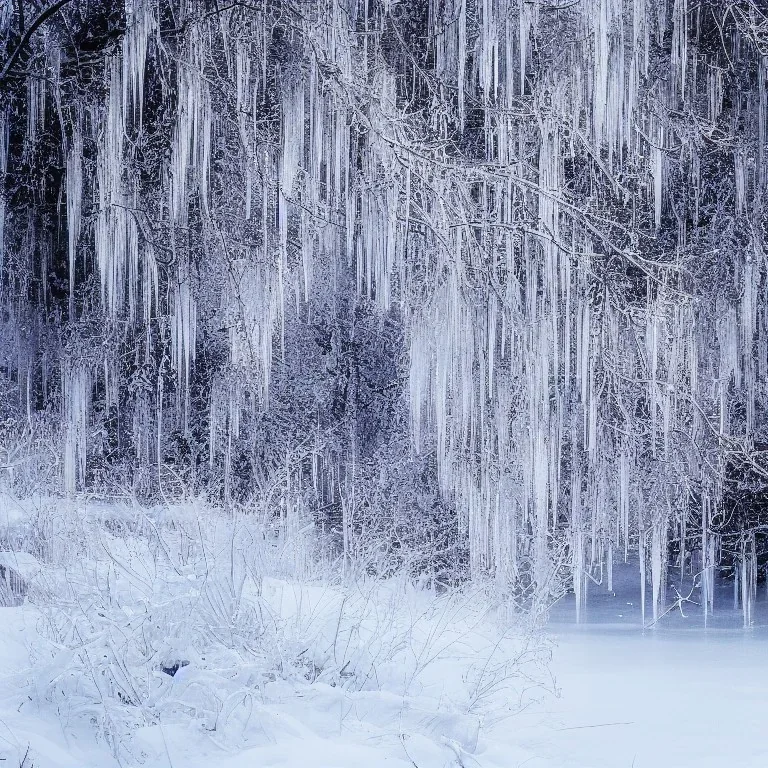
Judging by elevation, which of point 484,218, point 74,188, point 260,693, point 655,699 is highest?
point 74,188

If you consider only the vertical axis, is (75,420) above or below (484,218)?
below

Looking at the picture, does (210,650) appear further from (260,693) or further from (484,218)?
(484,218)

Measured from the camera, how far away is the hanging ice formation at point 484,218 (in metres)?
6.87

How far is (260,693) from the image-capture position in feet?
18.2

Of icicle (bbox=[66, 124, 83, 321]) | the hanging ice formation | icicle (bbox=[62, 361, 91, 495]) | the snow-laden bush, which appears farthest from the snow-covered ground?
icicle (bbox=[62, 361, 91, 495])

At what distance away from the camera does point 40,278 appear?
9148 mm

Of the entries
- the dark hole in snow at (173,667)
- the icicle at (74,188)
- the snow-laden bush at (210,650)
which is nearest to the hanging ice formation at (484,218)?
the icicle at (74,188)

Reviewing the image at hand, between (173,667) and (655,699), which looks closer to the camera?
(173,667)

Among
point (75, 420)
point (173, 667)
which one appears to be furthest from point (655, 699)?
point (75, 420)

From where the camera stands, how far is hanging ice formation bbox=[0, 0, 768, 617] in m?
6.87

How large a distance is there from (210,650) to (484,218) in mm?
2961

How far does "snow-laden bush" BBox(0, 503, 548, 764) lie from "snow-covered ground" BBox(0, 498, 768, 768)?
0.04 ft

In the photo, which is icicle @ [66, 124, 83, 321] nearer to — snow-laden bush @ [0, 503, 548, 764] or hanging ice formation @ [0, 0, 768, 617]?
hanging ice formation @ [0, 0, 768, 617]

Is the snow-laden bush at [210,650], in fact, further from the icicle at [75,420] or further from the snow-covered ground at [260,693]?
the icicle at [75,420]
